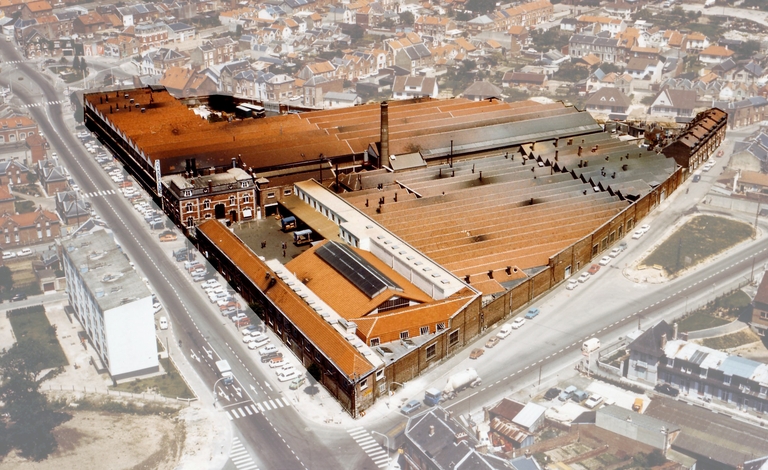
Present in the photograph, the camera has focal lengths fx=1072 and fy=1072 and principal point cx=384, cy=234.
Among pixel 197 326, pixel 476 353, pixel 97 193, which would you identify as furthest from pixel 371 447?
pixel 97 193

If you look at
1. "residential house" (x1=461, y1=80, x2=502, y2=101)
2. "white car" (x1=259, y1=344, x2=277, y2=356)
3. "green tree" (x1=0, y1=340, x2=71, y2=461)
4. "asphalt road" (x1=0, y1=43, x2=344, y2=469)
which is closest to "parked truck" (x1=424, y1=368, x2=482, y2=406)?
"asphalt road" (x1=0, y1=43, x2=344, y2=469)

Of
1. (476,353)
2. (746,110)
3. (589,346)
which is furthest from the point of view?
(746,110)

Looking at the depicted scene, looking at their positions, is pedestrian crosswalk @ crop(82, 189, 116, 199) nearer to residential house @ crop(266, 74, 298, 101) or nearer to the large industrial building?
the large industrial building

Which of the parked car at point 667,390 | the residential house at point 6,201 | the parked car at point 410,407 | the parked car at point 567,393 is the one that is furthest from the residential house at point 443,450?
the residential house at point 6,201

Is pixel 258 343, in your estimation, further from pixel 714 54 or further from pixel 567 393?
pixel 714 54

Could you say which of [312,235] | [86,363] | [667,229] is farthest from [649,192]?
[86,363]
